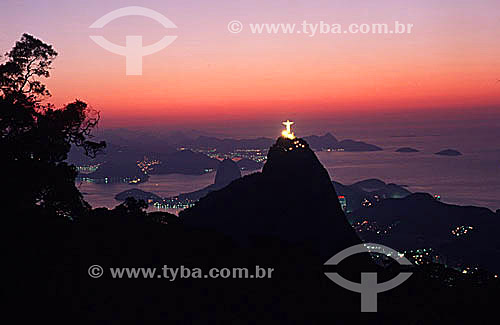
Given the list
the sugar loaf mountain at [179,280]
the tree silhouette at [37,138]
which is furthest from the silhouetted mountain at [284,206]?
the tree silhouette at [37,138]

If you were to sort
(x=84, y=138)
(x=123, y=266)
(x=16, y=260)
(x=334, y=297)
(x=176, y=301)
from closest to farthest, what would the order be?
(x=16, y=260)
(x=176, y=301)
(x=123, y=266)
(x=334, y=297)
(x=84, y=138)

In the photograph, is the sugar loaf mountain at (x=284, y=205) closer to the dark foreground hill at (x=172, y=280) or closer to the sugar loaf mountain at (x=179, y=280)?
the dark foreground hill at (x=172, y=280)

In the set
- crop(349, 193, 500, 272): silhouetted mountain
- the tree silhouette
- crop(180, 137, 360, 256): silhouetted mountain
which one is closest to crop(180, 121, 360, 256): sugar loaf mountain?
crop(180, 137, 360, 256): silhouetted mountain

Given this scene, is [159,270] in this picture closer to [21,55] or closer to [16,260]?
[16,260]

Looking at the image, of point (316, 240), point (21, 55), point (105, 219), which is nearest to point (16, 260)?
point (105, 219)
